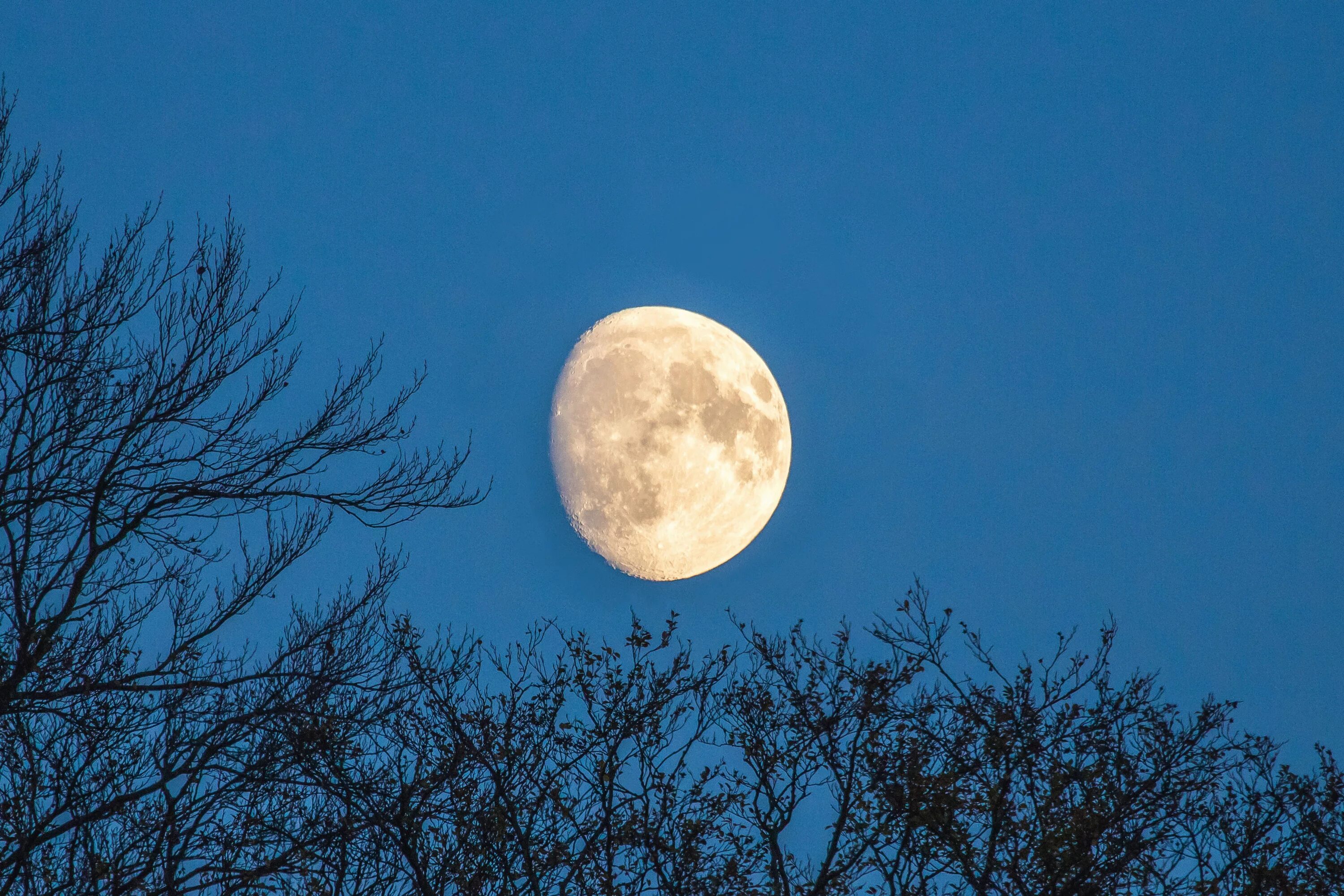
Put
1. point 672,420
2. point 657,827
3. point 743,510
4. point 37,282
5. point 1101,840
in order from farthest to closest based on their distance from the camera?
point 743,510 < point 672,420 < point 657,827 < point 1101,840 < point 37,282

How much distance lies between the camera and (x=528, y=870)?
11703mm

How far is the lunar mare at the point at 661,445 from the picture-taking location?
19281mm

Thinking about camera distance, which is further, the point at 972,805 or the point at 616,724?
the point at 616,724

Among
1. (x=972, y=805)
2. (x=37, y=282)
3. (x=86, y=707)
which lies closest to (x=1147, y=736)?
(x=972, y=805)

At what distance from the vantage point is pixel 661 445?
19.1 m

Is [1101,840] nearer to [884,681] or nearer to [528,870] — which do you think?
[884,681]

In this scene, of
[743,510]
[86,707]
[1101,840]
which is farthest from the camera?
[743,510]

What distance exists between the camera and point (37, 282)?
7742 mm

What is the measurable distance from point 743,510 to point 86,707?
45.1 feet

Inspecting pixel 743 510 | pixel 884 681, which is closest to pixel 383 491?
pixel 884 681

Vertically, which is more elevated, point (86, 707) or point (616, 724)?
point (616, 724)

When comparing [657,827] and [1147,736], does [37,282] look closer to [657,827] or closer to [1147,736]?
[657,827]

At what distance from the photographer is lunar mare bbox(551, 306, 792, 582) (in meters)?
19.3

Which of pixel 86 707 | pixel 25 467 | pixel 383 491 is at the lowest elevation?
pixel 86 707
